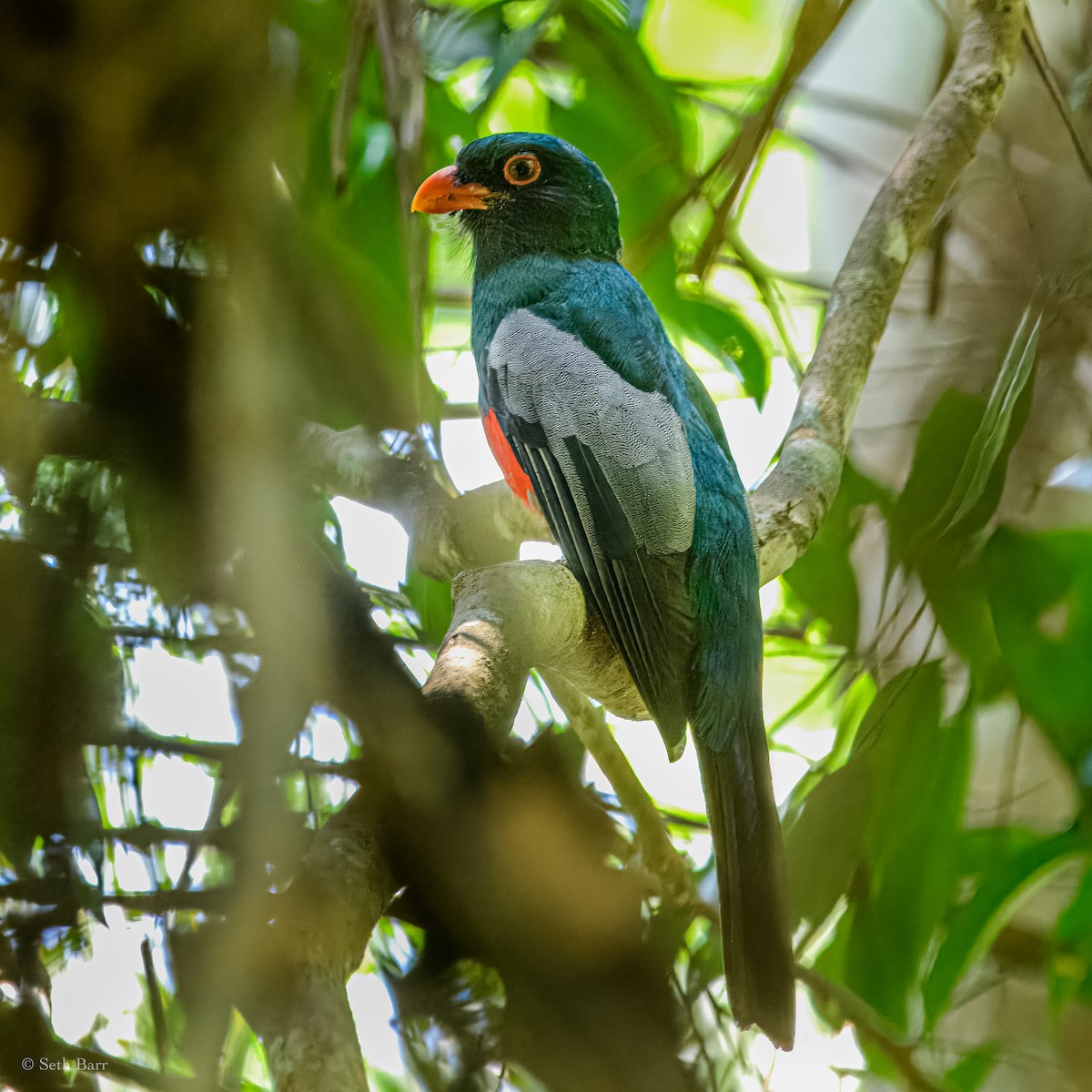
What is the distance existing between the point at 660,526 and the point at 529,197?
1239mm

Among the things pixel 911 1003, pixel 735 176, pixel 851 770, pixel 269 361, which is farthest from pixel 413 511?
pixel 735 176

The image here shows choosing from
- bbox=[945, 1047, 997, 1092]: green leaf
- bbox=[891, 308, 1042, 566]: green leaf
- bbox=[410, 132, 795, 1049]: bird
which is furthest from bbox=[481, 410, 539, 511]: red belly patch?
bbox=[945, 1047, 997, 1092]: green leaf

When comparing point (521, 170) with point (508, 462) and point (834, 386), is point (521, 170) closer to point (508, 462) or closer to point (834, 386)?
point (508, 462)

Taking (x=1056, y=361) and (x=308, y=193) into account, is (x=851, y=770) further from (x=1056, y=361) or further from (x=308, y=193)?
(x=1056, y=361)

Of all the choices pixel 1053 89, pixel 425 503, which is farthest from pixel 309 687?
pixel 1053 89

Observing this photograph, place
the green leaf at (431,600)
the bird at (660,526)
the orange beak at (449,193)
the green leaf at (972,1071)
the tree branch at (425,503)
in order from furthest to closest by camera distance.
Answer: the orange beak at (449,193) → the bird at (660,526) → the green leaf at (972,1071) → the green leaf at (431,600) → the tree branch at (425,503)

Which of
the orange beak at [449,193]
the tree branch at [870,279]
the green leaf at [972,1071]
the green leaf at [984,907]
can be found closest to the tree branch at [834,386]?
the tree branch at [870,279]

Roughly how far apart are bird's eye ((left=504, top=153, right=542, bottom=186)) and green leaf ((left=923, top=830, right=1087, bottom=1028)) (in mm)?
2154

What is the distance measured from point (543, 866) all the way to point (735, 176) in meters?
2.62

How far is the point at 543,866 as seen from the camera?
810 mm

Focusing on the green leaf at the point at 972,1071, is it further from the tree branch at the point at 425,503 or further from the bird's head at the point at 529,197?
the bird's head at the point at 529,197

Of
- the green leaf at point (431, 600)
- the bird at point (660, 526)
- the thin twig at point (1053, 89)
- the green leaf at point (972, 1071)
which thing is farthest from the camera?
the thin twig at point (1053, 89)

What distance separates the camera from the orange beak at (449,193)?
9.63 ft

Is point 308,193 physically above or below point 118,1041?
above
